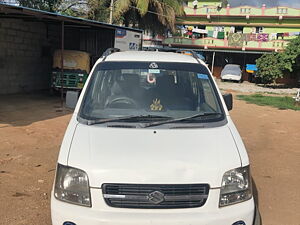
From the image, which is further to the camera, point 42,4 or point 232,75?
point 232,75

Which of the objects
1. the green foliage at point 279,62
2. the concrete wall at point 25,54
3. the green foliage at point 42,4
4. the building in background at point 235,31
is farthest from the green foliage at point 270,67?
the concrete wall at point 25,54

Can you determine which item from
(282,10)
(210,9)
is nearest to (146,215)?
(282,10)

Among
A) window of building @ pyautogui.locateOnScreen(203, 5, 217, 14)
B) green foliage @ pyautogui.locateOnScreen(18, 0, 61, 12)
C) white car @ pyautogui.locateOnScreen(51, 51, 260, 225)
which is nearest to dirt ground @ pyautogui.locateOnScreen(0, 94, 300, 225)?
white car @ pyautogui.locateOnScreen(51, 51, 260, 225)

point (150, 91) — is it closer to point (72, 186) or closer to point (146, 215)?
point (72, 186)

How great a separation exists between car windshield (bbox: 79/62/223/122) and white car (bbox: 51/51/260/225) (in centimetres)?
10

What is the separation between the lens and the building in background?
3131cm

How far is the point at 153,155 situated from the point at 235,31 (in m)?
34.7

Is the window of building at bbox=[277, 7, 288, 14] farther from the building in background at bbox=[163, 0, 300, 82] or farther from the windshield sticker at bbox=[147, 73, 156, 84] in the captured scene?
the windshield sticker at bbox=[147, 73, 156, 84]

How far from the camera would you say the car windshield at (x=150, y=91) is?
11.2 feet

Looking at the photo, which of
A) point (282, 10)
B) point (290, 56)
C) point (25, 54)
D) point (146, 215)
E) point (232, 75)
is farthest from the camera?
point (282, 10)

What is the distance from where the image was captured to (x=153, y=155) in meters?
2.55

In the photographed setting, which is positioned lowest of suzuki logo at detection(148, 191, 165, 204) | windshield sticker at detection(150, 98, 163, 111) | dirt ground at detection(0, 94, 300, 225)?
dirt ground at detection(0, 94, 300, 225)

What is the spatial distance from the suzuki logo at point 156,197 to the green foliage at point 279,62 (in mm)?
25212

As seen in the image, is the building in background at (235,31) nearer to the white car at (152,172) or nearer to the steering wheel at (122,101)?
the steering wheel at (122,101)
